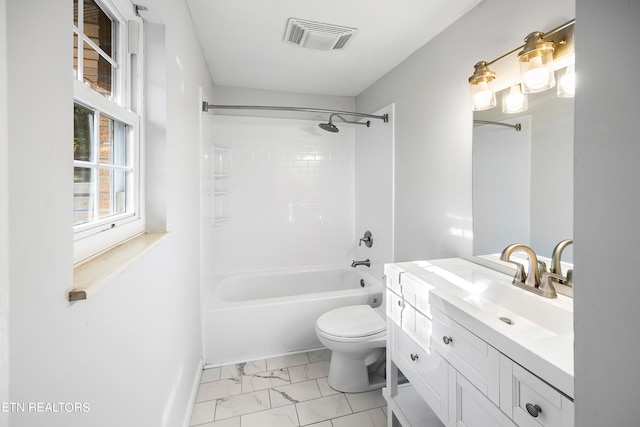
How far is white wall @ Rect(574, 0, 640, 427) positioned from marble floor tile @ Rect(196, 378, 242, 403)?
2092 millimetres

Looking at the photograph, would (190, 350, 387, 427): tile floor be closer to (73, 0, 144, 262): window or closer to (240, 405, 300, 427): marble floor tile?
(240, 405, 300, 427): marble floor tile

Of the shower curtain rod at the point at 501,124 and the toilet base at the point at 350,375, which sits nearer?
the shower curtain rod at the point at 501,124

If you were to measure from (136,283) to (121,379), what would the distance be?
0.29m

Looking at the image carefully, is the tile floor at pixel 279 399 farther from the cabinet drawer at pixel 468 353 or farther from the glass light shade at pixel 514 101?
the glass light shade at pixel 514 101

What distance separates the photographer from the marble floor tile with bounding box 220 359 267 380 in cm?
221

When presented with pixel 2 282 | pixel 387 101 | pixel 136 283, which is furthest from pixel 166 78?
pixel 387 101

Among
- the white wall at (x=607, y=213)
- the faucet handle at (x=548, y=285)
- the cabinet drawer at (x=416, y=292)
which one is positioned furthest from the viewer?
the cabinet drawer at (x=416, y=292)

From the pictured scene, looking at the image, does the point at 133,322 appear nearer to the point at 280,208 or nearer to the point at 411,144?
the point at 411,144

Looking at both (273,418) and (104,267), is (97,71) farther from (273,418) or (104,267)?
(273,418)

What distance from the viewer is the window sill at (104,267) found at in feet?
2.01

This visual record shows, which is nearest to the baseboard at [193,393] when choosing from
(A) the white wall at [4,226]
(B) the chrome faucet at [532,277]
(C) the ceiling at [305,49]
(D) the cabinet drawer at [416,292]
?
(D) the cabinet drawer at [416,292]

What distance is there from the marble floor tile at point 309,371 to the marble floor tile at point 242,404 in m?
0.25

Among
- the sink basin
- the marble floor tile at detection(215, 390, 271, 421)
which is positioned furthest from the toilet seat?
the sink basin

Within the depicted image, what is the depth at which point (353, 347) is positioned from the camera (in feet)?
6.35
